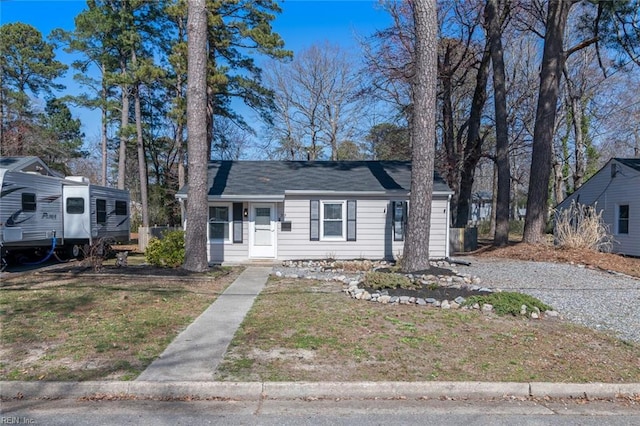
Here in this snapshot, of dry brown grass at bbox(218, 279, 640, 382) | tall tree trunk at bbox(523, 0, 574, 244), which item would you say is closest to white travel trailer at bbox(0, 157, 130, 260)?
dry brown grass at bbox(218, 279, 640, 382)

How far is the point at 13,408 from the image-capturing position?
4.11 m

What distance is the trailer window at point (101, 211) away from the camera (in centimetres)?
1608

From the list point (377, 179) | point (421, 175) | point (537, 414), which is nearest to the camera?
point (537, 414)

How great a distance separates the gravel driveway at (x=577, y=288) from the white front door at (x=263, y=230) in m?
6.08

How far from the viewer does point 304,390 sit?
4418mm

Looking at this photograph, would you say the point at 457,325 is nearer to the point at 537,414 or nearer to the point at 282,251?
the point at 537,414

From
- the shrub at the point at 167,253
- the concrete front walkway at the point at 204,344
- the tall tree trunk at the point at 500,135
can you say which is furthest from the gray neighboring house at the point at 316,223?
the concrete front walkway at the point at 204,344

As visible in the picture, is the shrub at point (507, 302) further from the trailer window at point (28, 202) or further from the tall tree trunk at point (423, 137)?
the trailer window at point (28, 202)

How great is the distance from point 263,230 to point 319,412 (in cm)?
1130

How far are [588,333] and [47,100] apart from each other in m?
33.3

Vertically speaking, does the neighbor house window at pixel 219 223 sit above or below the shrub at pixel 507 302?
above

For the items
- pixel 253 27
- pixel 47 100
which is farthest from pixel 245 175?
pixel 47 100

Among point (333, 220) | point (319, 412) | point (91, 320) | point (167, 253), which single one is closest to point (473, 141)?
point (333, 220)

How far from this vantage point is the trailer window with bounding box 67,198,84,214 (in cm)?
1524
